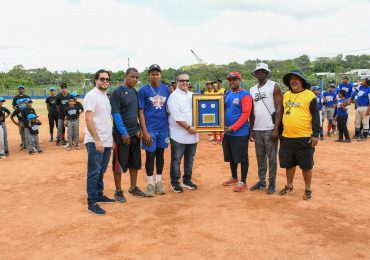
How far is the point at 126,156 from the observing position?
526cm

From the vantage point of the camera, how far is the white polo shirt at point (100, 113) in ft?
15.4

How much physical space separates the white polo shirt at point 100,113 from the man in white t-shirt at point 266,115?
2425 mm

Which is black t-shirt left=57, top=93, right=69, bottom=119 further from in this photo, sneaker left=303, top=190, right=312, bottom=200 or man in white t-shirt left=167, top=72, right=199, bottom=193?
sneaker left=303, top=190, right=312, bottom=200

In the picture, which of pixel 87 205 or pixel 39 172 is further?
pixel 39 172

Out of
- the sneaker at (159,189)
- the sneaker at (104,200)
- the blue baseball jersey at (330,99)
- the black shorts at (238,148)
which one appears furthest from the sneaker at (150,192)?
the blue baseball jersey at (330,99)

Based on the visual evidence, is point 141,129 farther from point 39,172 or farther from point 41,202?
point 39,172

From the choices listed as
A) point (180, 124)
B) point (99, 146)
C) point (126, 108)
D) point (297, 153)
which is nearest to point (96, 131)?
point (99, 146)

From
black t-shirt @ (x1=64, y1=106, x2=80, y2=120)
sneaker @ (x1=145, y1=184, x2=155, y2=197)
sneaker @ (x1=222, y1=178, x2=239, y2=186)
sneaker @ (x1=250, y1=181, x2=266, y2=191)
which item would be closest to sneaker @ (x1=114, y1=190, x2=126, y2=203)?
sneaker @ (x1=145, y1=184, x2=155, y2=197)

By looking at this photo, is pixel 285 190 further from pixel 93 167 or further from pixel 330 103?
pixel 330 103

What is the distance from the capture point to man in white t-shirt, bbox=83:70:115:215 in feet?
15.3

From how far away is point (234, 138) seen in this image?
576cm

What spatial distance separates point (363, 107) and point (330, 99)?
1.21 metres

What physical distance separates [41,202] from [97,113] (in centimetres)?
191

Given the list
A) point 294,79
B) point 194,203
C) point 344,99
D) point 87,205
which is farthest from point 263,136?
point 344,99
